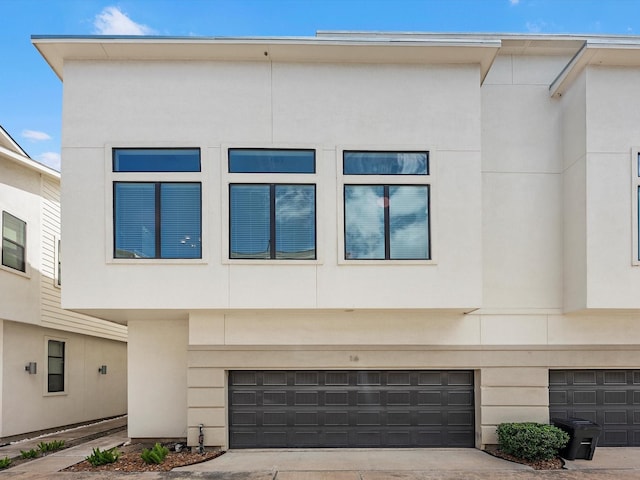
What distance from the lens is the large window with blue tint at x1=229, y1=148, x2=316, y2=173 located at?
29.4ft

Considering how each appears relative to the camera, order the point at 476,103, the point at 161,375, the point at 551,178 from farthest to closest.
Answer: the point at 161,375 → the point at 551,178 → the point at 476,103

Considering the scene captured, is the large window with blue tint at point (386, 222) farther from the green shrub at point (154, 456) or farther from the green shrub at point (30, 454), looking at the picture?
the green shrub at point (30, 454)

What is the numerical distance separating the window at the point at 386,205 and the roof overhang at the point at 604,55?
10.7 ft

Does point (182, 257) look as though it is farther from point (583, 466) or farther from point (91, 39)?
point (583, 466)

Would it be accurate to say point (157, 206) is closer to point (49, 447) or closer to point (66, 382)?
point (49, 447)

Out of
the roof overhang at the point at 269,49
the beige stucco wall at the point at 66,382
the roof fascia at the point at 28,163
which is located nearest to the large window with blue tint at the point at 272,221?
the roof overhang at the point at 269,49

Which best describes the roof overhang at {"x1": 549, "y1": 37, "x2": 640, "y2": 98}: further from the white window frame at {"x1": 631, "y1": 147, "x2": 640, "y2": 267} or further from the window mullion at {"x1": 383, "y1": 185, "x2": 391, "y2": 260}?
the window mullion at {"x1": 383, "y1": 185, "x2": 391, "y2": 260}

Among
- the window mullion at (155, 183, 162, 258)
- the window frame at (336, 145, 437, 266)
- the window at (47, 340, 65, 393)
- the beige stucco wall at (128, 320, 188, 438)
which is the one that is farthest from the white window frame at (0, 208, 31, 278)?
the window frame at (336, 145, 437, 266)

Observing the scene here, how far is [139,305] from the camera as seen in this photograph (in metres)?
8.80

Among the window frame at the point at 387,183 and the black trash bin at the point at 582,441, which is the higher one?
the window frame at the point at 387,183

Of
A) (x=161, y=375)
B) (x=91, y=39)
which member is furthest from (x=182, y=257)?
(x=91, y=39)

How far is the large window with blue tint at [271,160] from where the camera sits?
353 inches

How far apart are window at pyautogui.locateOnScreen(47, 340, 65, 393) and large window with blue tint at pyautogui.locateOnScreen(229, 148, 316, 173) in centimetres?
893

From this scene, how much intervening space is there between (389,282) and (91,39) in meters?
6.87
